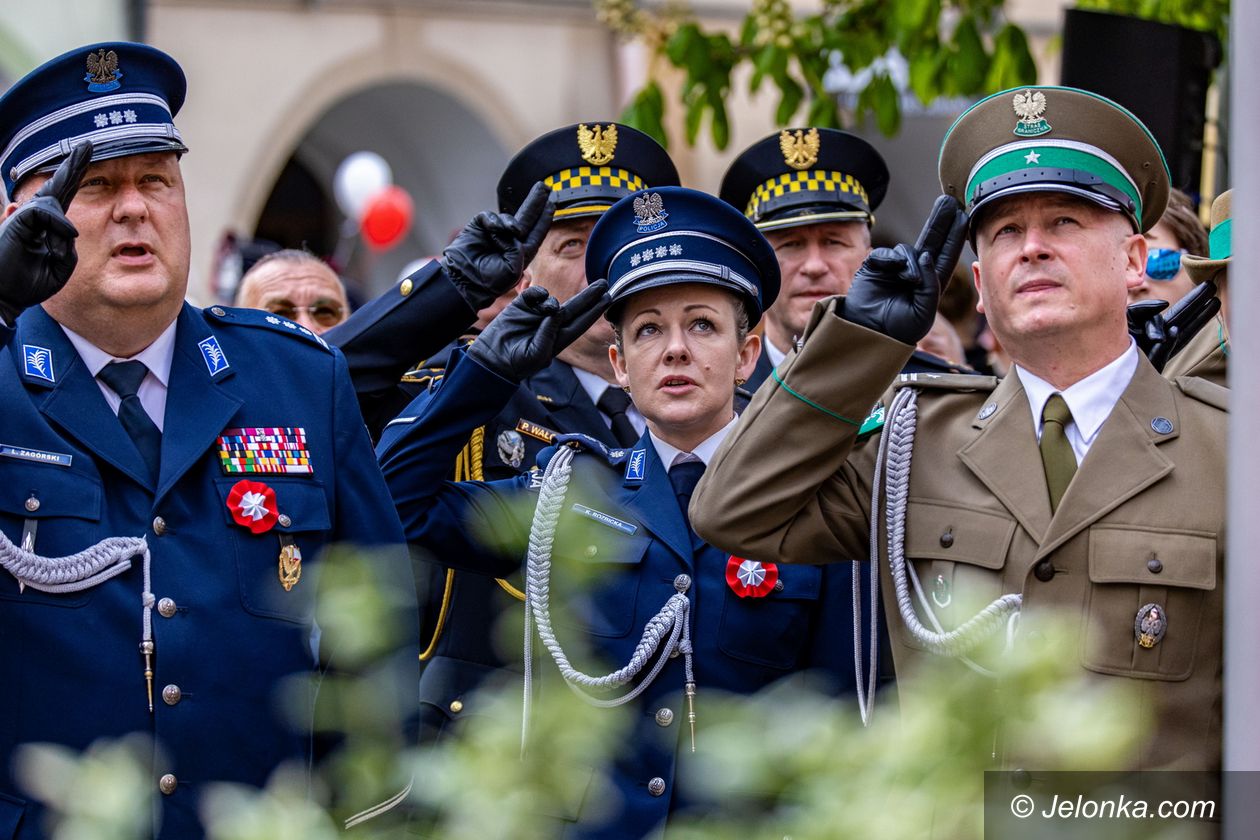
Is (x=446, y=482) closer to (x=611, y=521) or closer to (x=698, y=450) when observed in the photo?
(x=611, y=521)

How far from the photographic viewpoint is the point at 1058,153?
276 cm

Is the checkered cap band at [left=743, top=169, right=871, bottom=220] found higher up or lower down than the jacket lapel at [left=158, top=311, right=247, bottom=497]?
higher up

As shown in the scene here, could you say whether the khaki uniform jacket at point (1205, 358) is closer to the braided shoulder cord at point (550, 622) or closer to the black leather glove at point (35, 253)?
the braided shoulder cord at point (550, 622)

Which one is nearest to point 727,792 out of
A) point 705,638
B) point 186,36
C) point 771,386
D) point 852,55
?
point 771,386

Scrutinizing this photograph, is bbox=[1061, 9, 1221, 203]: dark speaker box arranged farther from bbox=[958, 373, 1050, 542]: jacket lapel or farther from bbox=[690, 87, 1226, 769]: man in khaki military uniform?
bbox=[958, 373, 1050, 542]: jacket lapel

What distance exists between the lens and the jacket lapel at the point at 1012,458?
2656 millimetres

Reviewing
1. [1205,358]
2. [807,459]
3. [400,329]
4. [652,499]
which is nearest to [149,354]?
[400,329]

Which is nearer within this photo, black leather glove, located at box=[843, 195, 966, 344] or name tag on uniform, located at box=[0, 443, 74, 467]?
black leather glove, located at box=[843, 195, 966, 344]

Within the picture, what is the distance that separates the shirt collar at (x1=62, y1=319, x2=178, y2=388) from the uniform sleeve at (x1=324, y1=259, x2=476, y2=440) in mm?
661

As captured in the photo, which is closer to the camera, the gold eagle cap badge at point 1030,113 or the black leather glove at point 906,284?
the black leather glove at point 906,284

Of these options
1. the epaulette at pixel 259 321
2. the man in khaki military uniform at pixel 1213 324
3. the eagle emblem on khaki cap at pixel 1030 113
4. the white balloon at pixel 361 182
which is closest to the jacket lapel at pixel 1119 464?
the eagle emblem on khaki cap at pixel 1030 113

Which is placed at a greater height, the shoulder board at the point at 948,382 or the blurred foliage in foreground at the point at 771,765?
the shoulder board at the point at 948,382

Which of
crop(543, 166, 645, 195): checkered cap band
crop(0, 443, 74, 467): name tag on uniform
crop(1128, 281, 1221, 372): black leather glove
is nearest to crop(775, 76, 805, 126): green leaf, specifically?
crop(543, 166, 645, 195): checkered cap band

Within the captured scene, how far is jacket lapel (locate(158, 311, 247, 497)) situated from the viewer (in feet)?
9.34
